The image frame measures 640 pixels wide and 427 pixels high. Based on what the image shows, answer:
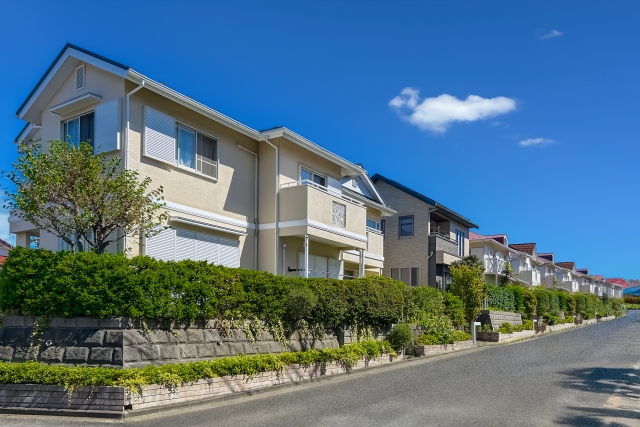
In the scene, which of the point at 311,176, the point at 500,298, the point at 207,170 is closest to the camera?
the point at 207,170

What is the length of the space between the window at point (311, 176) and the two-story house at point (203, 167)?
0.04 metres

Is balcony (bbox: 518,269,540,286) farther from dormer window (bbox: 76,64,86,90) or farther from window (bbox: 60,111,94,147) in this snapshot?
dormer window (bbox: 76,64,86,90)

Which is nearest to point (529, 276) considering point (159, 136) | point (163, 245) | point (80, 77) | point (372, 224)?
point (372, 224)

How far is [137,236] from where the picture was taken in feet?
52.2

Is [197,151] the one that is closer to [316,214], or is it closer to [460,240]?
[316,214]

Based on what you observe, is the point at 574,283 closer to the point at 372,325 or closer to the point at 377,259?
the point at 377,259

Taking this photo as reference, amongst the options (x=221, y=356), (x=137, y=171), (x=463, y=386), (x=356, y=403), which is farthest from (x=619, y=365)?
(x=137, y=171)

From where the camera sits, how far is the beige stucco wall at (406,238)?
36.9 metres

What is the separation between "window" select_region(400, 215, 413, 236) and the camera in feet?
123

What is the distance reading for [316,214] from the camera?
67.9 ft

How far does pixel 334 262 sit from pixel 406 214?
1458cm

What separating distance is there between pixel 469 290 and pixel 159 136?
16.9m

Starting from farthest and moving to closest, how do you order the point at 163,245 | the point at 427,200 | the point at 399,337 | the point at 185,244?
the point at 427,200 < the point at 399,337 < the point at 185,244 < the point at 163,245

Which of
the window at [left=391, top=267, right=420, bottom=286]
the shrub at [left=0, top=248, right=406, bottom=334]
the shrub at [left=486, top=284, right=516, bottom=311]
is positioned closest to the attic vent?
the shrub at [left=0, top=248, right=406, bottom=334]
